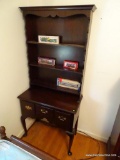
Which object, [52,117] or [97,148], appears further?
[97,148]

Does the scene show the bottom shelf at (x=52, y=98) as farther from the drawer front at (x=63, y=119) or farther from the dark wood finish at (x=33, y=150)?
the dark wood finish at (x=33, y=150)

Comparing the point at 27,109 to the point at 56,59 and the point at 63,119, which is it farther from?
the point at 56,59

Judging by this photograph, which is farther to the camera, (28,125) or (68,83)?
(28,125)

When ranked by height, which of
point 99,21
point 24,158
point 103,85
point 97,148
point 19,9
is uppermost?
point 19,9

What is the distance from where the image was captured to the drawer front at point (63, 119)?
1.42 meters

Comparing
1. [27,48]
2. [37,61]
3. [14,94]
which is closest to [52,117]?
[14,94]

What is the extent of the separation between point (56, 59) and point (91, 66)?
0.49 m

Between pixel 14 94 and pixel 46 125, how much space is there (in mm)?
888

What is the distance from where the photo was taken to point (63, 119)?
1.46 meters

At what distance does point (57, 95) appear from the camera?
165 cm

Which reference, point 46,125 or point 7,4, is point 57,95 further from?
point 7,4

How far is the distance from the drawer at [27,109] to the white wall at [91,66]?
84mm

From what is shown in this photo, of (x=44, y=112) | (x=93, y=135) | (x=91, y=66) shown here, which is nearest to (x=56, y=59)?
(x=91, y=66)

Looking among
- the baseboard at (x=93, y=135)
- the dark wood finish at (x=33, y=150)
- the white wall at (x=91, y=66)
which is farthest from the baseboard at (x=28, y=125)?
the dark wood finish at (x=33, y=150)
